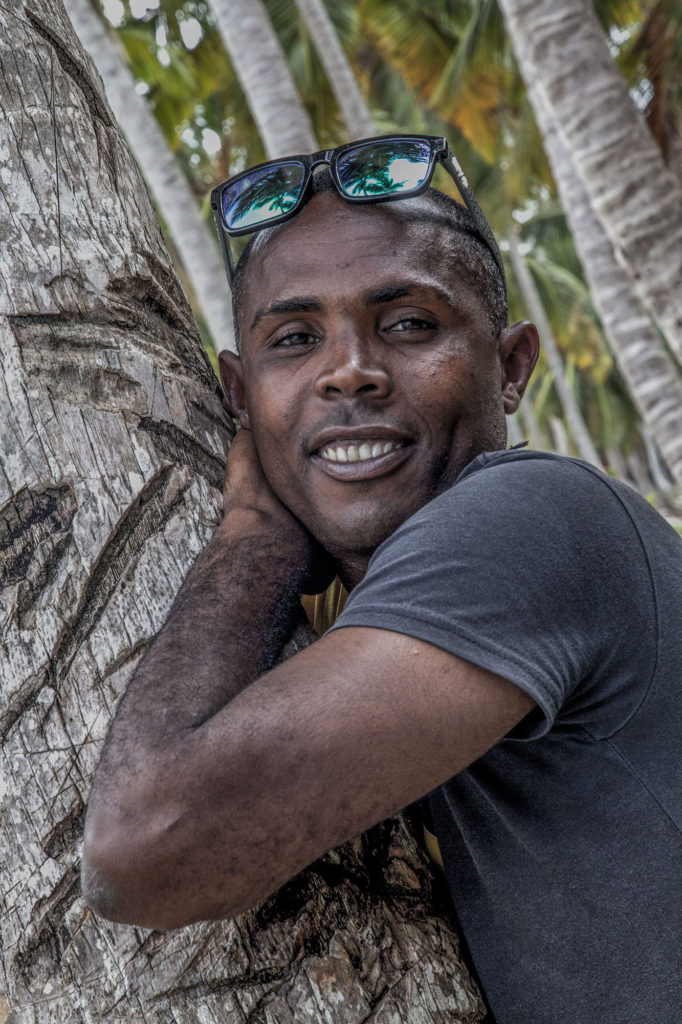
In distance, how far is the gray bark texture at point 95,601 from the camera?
59.7 inches

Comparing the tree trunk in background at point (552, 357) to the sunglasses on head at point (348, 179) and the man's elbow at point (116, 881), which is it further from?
the man's elbow at point (116, 881)

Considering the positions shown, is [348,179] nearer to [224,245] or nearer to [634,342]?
[224,245]

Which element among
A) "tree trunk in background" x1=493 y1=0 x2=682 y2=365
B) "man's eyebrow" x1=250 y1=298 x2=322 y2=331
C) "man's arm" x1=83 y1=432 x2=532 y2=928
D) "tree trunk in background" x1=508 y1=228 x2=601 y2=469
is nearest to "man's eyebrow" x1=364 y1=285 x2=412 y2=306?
"man's eyebrow" x1=250 y1=298 x2=322 y2=331

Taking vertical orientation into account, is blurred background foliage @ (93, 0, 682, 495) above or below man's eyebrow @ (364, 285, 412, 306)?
above

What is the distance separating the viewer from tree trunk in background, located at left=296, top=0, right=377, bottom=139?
9.29m

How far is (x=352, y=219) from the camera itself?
81.3 inches

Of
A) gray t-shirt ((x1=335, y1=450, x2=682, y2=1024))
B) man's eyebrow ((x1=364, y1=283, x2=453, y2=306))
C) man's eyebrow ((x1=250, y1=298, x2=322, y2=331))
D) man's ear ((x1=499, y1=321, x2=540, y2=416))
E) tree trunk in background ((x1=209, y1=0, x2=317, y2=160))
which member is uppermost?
tree trunk in background ((x1=209, y1=0, x2=317, y2=160))

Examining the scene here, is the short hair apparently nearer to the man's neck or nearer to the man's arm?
the man's neck

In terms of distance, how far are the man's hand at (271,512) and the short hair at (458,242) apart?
1.26 ft

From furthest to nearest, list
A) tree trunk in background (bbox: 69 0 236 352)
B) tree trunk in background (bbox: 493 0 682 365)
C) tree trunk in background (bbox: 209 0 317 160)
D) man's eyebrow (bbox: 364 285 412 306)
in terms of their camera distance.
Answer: tree trunk in background (bbox: 69 0 236 352), tree trunk in background (bbox: 209 0 317 160), tree trunk in background (bbox: 493 0 682 365), man's eyebrow (bbox: 364 285 412 306)

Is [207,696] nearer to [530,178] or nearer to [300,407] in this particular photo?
[300,407]

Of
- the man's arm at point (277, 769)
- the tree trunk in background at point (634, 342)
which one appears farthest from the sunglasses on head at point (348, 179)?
the tree trunk in background at point (634, 342)

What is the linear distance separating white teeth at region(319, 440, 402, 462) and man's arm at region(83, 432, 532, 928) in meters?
0.61

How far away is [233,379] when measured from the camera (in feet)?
7.56
